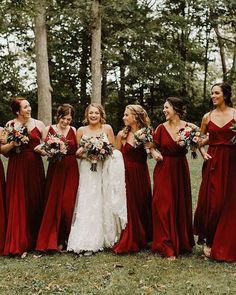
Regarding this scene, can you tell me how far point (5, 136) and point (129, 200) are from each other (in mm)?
2272

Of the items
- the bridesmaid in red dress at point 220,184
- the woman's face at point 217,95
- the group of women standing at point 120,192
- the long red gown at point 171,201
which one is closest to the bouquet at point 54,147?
the group of women standing at point 120,192

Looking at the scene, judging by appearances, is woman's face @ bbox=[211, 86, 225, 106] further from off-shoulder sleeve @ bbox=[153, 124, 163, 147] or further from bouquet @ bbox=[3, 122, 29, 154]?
bouquet @ bbox=[3, 122, 29, 154]

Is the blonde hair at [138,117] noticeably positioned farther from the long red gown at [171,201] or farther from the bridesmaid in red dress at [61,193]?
the bridesmaid in red dress at [61,193]

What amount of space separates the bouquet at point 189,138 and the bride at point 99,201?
1.15m

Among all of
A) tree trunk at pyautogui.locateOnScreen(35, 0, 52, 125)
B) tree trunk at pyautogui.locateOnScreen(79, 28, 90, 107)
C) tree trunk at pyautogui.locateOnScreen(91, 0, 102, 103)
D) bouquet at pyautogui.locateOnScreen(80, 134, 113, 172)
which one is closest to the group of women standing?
bouquet at pyautogui.locateOnScreen(80, 134, 113, 172)

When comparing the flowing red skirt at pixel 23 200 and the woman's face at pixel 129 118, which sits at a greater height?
the woman's face at pixel 129 118

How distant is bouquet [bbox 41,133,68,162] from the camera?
7488mm

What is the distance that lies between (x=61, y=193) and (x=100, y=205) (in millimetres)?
671

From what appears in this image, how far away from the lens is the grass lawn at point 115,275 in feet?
20.0

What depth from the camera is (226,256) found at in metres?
7.18

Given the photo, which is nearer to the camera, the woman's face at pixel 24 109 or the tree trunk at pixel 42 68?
the woman's face at pixel 24 109

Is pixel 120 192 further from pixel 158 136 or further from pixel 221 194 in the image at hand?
pixel 221 194

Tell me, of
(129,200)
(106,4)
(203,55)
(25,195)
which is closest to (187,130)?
(129,200)

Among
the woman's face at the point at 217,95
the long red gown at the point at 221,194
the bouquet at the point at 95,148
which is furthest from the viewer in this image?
the bouquet at the point at 95,148
